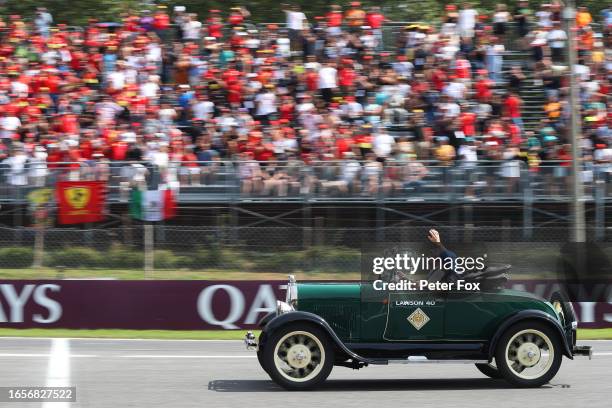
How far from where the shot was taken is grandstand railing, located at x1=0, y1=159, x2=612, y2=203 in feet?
58.2

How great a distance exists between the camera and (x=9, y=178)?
698 inches

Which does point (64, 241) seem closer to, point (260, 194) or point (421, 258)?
point (260, 194)

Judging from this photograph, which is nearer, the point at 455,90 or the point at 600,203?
the point at 600,203

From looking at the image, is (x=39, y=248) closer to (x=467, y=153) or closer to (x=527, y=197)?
(x=467, y=153)

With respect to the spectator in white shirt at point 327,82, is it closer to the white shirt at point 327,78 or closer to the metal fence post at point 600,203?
the white shirt at point 327,78

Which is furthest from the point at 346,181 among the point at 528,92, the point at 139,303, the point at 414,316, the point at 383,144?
the point at 414,316

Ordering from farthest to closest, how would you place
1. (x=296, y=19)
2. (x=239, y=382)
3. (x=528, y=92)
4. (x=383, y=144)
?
1. (x=296, y=19)
2. (x=528, y=92)
3. (x=383, y=144)
4. (x=239, y=382)

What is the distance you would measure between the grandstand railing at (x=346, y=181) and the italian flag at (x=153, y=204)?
184 millimetres

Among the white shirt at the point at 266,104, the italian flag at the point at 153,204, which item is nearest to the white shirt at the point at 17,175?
the italian flag at the point at 153,204

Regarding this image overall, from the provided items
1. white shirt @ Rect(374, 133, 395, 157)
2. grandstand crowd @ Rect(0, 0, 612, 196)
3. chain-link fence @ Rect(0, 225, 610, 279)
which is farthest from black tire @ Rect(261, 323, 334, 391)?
white shirt @ Rect(374, 133, 395, 157)

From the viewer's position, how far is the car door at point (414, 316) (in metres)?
9.92

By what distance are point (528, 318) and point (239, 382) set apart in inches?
116

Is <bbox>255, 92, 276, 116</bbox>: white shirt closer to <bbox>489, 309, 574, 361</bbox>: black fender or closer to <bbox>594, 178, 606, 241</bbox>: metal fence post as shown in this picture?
<bbox>594, 178, 606, 241</bbox>: metal fence post

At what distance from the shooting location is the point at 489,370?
419 inches
